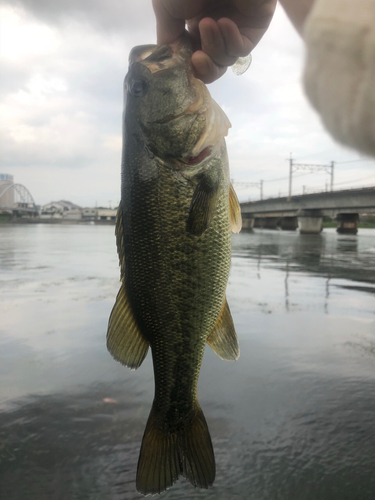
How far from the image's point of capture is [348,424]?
2961 millimetres

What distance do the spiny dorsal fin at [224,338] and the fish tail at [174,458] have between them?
0.37m

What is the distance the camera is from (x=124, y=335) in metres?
1.88

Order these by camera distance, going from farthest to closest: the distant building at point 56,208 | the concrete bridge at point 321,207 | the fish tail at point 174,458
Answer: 1. the distant building at point 56,208
2. the concrete bridge at point 321,207
3. the fish tail at point 174,458

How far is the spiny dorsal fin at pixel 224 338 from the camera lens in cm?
199

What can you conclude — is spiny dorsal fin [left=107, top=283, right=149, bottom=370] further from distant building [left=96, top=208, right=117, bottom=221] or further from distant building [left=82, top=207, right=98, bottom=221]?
distant building [left=82, top=207, right=98, bottom=221]

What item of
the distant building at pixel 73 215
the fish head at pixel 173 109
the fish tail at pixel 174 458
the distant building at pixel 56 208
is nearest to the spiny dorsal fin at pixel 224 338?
the fish tail at pixel 174 458

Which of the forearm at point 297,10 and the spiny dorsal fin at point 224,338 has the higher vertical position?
the forearm at point 297,10

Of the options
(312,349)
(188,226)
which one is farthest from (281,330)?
(188,226)

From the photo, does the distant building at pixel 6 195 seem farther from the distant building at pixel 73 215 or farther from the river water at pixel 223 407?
the river water at pixel 223 407

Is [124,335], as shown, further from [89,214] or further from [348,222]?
[89,214]

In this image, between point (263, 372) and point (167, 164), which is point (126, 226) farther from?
point (263, 372)

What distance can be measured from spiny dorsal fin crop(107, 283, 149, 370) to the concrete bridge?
3727 centimetres

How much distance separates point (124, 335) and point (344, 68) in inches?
62.7

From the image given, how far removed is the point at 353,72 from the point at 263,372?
3706mm
